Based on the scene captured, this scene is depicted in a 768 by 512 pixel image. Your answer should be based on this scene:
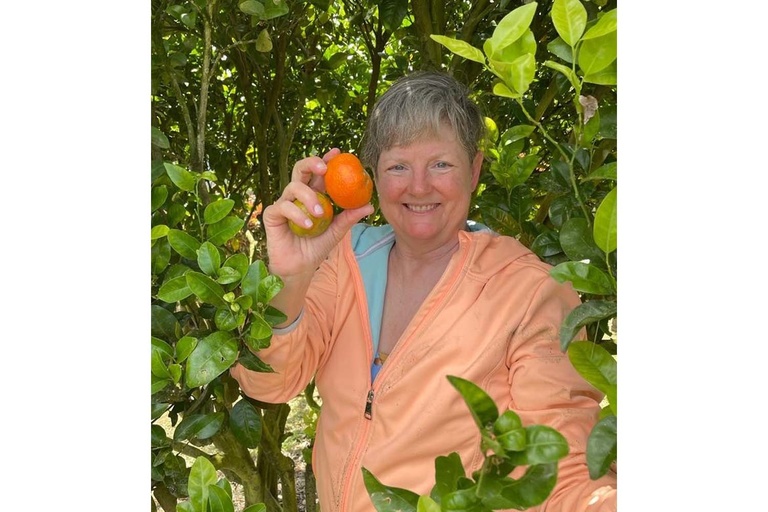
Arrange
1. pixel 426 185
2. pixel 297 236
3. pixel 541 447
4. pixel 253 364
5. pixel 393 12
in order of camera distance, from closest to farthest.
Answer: pixel 541 447 < pixel 253 364 < pixel 297 236 < pixel 426 185 < pixel 393 12

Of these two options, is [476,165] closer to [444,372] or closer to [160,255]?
[444,372]

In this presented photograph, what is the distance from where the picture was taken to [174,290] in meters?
1.28

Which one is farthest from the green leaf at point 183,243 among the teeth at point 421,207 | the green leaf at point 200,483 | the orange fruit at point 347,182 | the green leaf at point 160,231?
the teeth at point 421,207

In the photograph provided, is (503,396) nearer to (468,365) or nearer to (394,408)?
(468,365)

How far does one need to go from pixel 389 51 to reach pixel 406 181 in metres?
1.64

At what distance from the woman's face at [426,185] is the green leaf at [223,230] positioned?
444 millimetres

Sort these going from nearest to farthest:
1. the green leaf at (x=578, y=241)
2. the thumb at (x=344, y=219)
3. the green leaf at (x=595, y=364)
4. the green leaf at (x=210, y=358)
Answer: the green leaf at (x=595, y=364)
the green leaf at (x=578, y=241)
the green leaf at (x=210, y=358)
the thumb at (x=344, y=219)

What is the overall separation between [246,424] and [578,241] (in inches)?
35.7

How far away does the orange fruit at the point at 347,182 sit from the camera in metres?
1.54

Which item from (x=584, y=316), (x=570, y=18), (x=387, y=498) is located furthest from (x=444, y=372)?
(x=570, y=18)

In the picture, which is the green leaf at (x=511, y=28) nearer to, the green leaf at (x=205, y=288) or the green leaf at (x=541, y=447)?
the green leaf at (x=541, y=447)
